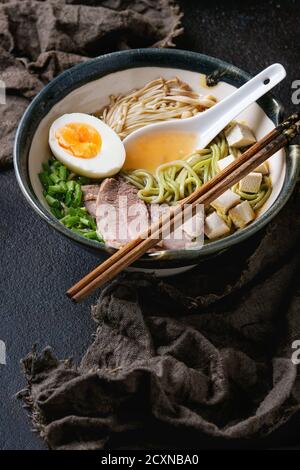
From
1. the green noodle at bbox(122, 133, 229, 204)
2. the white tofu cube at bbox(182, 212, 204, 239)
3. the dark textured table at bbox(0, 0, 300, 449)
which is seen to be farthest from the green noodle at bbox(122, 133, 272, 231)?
the dark textured table at bbox(0, 0, 300, 449)

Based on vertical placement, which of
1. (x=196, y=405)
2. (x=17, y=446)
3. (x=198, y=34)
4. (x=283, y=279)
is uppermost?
(x=198, y=34)

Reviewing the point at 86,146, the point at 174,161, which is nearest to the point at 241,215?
the point at 174,161

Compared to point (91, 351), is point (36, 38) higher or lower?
higher

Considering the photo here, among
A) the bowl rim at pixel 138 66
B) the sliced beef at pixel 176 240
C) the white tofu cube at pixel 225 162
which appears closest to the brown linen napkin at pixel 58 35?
the bowl rim at pixel 138 66

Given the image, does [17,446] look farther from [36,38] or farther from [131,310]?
[36,38]

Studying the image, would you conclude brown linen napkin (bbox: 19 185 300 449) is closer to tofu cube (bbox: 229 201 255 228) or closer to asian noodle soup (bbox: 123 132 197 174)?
tofu cube (bbox: 229 201 255 228)

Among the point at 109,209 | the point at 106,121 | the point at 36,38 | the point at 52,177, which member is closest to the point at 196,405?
the point at 109,209

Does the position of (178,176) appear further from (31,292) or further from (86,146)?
(31,292)
